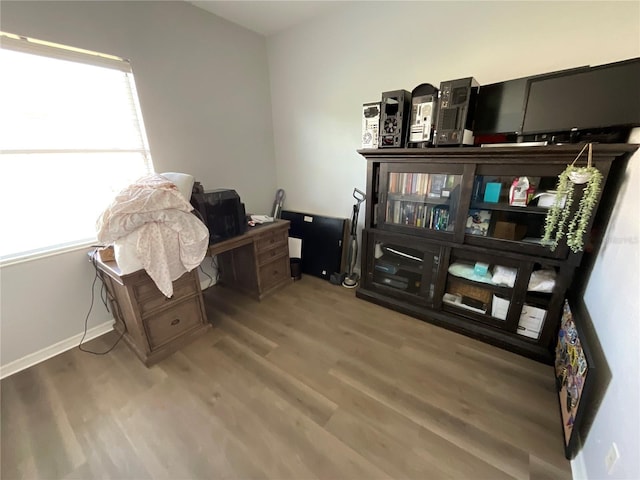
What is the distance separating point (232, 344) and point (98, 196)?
158 cm

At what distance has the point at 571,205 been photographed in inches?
57.9

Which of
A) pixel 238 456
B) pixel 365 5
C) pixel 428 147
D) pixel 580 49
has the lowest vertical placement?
pixel 238 456

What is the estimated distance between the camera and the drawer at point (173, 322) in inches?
71.1

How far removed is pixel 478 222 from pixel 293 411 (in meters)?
1.74

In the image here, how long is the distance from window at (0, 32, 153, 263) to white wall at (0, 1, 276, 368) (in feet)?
0.30

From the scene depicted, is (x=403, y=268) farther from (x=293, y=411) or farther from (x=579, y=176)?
(x=293, y=411)

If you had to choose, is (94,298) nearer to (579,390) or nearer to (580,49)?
(579,390)

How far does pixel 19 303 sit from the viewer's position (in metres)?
Result: 1.75

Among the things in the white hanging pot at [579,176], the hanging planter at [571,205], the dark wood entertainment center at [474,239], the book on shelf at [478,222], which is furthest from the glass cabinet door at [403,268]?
the white hanging pot at [579,176]

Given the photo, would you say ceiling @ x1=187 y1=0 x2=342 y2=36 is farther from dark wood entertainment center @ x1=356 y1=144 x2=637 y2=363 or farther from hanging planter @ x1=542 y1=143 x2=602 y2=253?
hanging planter @ x1=542 y1=143 x2=602 y2=253

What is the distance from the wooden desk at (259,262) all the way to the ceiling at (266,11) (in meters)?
1.92

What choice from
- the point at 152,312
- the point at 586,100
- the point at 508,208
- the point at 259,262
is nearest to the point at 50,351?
the point at 152,312

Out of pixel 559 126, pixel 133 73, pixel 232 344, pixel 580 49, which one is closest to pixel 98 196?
pixel 133 73

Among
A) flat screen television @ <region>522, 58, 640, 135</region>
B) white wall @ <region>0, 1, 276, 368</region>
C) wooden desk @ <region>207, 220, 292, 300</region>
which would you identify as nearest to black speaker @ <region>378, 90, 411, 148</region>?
flat screen television @ <region>522, 58, 640, 135</region>
